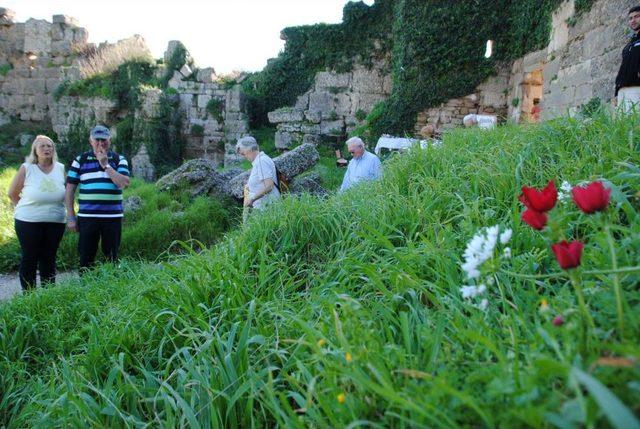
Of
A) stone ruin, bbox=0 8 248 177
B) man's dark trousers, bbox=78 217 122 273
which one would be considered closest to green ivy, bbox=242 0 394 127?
stone ruin, bbox=0 8 248 177

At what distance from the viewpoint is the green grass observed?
5.88 m

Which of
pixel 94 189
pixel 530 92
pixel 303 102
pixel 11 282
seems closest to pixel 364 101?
pixel 303 102

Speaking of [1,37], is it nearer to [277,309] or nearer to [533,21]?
[533,21]

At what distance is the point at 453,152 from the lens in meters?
3.35

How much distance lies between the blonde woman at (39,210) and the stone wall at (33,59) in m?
14.4

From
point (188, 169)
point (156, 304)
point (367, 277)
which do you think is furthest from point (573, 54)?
point (156, 304)

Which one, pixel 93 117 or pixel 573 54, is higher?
pixel 573 54

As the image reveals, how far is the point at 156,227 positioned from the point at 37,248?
223 centimetres

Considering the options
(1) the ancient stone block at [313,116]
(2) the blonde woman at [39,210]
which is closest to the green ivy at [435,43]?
(1) the ancient stone block at [313,116]

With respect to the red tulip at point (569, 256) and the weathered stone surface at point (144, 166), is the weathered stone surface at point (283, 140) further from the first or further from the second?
the red tulip at point (569, 256)

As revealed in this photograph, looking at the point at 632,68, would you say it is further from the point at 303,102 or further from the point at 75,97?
the point at 75,97

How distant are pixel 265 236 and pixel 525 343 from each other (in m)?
1.84

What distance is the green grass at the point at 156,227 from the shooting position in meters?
5.88

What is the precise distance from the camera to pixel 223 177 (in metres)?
8.16
